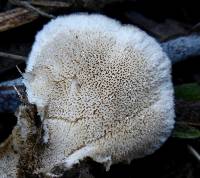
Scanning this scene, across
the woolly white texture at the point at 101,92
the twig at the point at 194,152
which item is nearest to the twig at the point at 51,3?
the woolly white texture at the point at 101,92

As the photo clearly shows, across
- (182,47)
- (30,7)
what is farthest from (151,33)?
(30,7)

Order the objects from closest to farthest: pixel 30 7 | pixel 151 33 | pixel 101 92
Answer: pixel 101 92 → pixel 30 7 → pixel 151 33

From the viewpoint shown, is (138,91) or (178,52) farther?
(178,52)

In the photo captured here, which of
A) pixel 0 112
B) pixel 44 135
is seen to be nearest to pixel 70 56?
pixel 44 135

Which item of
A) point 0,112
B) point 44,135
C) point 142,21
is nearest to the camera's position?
point 44,135

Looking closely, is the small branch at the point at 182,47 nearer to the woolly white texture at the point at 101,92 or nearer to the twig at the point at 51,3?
the woolly white texture at the point at 101,92

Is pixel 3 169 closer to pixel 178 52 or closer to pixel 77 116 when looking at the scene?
pixel 77 116

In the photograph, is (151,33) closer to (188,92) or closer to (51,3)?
(188,92)

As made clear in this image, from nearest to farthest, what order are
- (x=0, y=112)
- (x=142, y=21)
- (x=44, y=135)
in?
(x=44, y=135) → (x=0, y=112) → (x=142, y=21)
